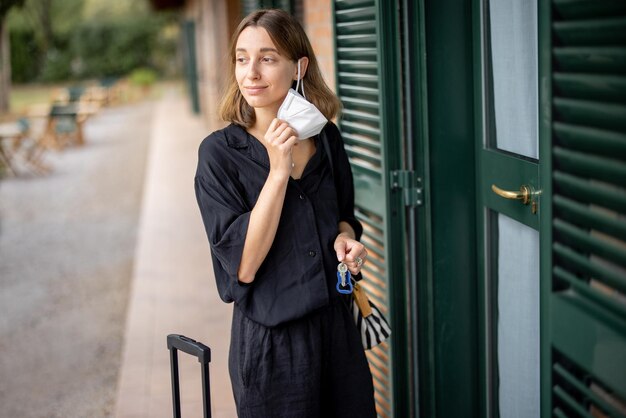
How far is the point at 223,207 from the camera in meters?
2.11

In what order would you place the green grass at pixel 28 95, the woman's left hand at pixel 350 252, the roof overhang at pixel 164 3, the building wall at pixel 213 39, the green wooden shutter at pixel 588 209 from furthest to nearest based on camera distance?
the green grass at pixel 28 95
the roof overhang at pixel 164 3
the building wall at pixel 213 39
the woman's left hand at pixel 350 252
the green wooden shutter at pixel 588 209

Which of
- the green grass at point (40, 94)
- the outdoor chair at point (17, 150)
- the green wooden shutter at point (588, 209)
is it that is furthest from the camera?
the green grass at point (40, 94)

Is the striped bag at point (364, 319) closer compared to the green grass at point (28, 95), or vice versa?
the striped bag at point (364, 319)

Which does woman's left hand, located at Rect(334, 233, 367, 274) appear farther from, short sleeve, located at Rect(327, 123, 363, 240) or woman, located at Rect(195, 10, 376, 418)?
short sleeve, located at Rect(327, 123, 363, 240)

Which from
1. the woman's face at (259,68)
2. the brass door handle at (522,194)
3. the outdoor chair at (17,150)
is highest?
the woman's face at (259,68)

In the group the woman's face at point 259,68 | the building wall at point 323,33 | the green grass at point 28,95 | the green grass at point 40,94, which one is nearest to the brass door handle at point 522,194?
the woman's face at point 259,68

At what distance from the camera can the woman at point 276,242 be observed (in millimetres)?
2104

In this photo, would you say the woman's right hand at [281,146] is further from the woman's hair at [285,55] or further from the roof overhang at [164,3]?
the roof overhang at [164,3]

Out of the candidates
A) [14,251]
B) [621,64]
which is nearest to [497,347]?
[621,64]

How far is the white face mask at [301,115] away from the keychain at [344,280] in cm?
36

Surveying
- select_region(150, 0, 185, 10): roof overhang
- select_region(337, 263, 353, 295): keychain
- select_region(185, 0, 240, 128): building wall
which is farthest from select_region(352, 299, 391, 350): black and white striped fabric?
select_region(150, 0, 185, 10): roof overhang

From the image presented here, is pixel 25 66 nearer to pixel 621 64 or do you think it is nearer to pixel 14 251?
pixel 14 251

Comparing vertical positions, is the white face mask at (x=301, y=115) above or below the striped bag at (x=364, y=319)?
above

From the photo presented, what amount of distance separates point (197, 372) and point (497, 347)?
2.38 metres
